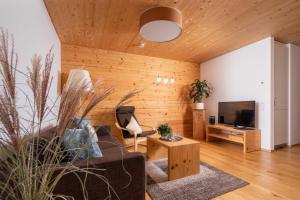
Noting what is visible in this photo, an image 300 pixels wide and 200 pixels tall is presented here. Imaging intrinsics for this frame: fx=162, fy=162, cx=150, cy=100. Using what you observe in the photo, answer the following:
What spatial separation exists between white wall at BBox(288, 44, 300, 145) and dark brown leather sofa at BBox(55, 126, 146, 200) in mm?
4201

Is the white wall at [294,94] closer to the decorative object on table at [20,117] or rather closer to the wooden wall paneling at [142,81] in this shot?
the wooden wall paneling at [142,81]

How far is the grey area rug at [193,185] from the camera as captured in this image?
184 centimetres

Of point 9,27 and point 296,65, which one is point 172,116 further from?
point 9,27

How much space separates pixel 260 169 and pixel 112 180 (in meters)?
2.40

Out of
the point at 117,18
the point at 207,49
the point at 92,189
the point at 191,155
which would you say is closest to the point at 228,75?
the point at 207,49

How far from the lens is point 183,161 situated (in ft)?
7.54

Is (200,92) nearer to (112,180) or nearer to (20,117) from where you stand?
(112,180)

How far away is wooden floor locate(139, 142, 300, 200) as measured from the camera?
185 cm

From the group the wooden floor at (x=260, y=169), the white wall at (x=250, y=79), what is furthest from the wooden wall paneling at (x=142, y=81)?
the wooden floor at (x=260, y=169)

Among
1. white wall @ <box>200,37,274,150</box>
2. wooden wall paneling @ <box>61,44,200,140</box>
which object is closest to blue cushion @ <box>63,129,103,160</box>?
wooden wall paneling @ <box>61,44,200,140</box>

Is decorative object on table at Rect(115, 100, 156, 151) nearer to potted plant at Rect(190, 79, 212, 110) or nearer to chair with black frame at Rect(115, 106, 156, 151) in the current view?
chair with black frame at Rect(115, 106, 156, 151)

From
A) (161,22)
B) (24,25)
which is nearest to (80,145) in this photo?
(24,25)

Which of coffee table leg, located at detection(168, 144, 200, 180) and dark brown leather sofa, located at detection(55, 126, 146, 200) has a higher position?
dark brown leather sofa, located at detection(55, 126, 146, 200)

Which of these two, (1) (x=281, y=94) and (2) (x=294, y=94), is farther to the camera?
(2) (x=294, y=94)
